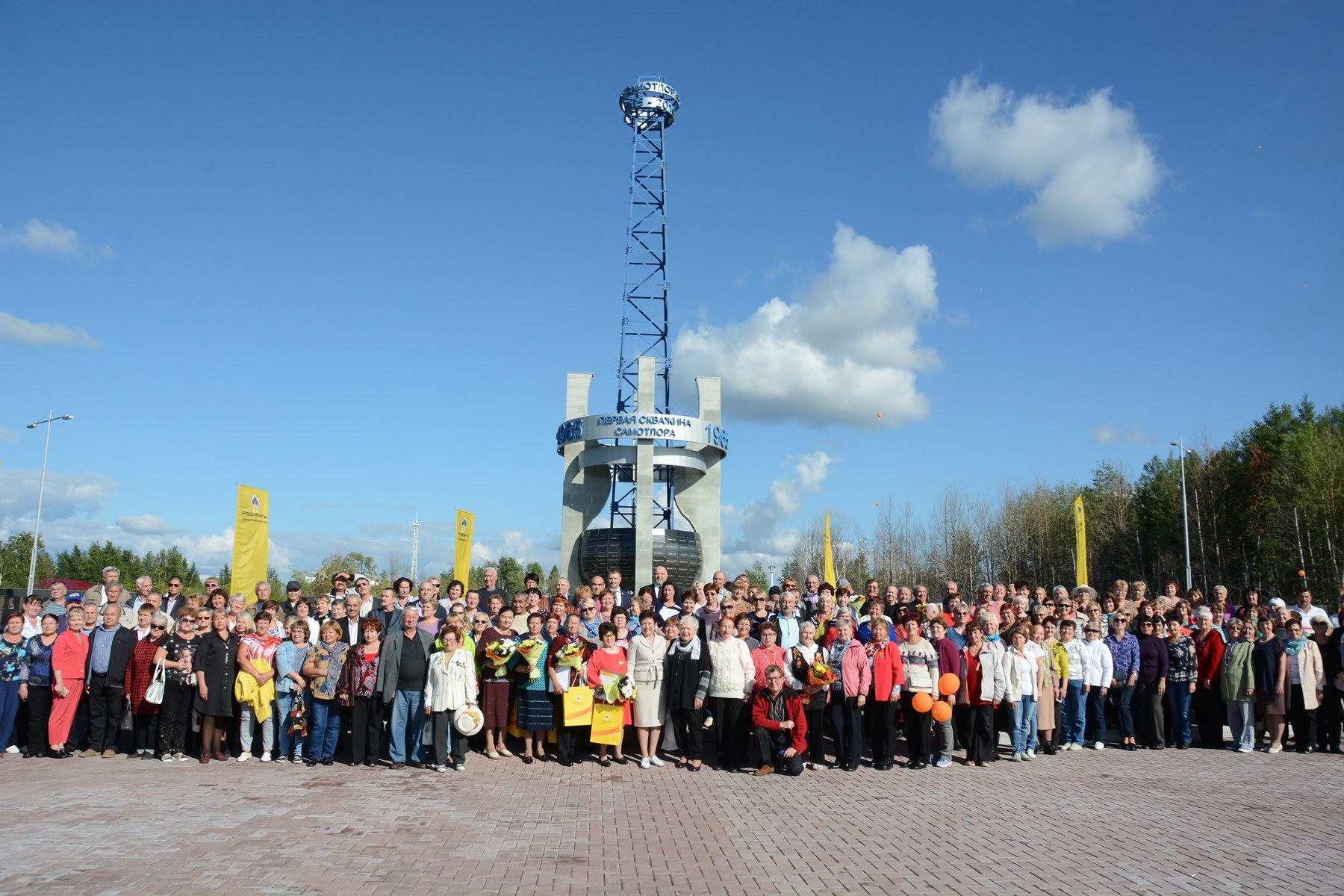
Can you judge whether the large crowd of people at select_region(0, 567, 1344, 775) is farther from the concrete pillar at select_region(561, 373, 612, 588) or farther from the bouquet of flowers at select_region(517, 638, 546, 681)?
the concrete pillar at select_region(561, 373, 612, 588)

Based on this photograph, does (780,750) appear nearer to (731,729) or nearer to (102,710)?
(731,729)

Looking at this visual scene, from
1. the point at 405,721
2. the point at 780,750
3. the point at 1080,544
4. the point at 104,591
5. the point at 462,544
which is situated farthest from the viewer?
the point at 1080,544

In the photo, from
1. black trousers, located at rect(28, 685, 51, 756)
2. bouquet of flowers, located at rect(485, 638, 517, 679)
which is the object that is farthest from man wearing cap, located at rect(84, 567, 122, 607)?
bouquet of flowers, located at rect(485, 638, 517, 679)

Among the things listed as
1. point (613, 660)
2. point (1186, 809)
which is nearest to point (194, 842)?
point (613, 660)

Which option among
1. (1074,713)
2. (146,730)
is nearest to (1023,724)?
(1074,713)

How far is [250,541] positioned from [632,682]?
26.0ft

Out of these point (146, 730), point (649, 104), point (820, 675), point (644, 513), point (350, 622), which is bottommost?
point (146, 730)

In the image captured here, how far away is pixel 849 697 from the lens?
34.7ft

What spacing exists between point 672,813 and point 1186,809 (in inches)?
177

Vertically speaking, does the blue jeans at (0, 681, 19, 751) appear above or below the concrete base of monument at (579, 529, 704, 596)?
below

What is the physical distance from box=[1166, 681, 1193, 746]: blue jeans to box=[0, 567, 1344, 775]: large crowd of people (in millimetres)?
30

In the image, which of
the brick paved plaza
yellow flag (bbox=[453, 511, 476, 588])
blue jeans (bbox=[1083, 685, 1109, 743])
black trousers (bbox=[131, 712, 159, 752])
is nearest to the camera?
the brick paved plaza

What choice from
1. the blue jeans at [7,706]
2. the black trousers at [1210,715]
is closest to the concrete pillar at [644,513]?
the black trousers at [1210,715]

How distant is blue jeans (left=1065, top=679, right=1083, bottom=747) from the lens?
39.5 feet
